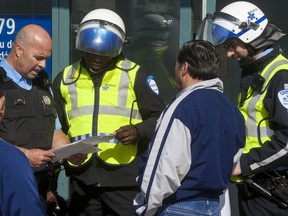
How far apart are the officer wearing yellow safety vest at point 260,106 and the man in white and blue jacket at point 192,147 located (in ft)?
1.47

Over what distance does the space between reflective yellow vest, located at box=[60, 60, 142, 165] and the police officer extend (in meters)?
0.13

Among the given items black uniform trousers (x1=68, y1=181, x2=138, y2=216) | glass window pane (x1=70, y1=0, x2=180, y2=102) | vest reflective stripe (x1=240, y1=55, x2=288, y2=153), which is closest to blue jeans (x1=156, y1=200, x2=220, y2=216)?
vest reflective stripe (x1=240, y1=55, x2=288, y2=153)

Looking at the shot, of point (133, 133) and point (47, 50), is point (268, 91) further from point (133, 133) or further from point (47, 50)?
point (47, 50)

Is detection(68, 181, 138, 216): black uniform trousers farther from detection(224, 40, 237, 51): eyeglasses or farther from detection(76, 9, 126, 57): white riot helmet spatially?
detection(224, 40, 237, 51): eyeglasses

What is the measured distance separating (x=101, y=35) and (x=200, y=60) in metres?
0.96

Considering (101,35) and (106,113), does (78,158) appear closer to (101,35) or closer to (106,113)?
(106,113)

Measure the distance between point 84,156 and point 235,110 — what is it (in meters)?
1.01

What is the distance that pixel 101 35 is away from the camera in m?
4.14

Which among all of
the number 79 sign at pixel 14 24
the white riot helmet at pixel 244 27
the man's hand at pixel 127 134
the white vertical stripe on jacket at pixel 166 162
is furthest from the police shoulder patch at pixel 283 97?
the number 79 sign at pixel 14 24

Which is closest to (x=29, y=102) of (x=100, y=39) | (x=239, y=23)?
(x=100, y=39)

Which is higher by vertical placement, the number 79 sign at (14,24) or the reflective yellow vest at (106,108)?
the number 79 sign at (14,24)

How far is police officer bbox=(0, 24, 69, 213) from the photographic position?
3914 mm

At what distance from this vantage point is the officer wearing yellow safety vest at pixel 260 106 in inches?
149

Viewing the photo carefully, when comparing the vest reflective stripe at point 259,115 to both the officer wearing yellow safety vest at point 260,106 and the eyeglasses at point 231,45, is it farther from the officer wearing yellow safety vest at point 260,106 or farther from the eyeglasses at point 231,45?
the eyeglasses at point 231,45
